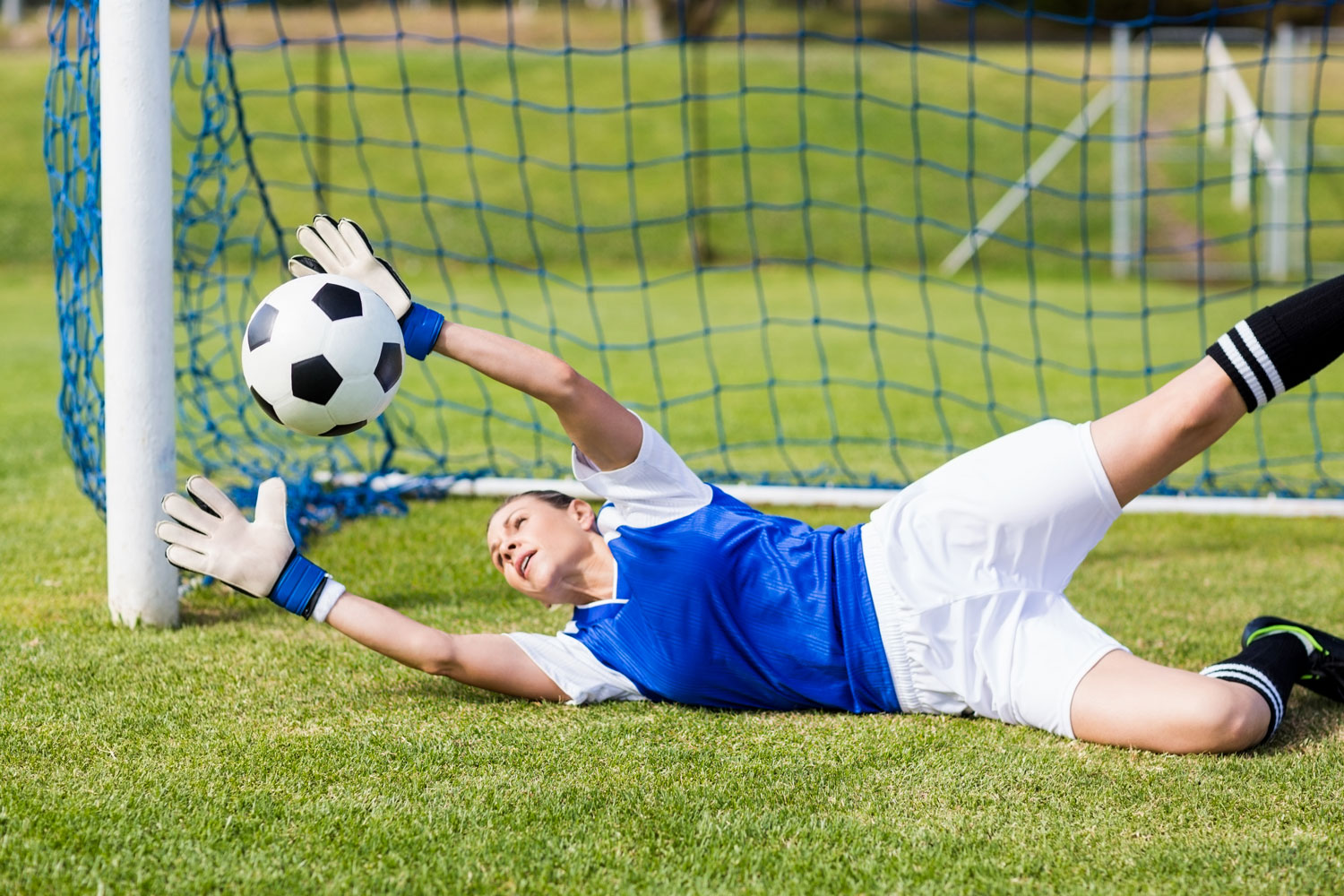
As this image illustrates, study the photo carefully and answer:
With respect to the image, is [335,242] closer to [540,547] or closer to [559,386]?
[559,386]

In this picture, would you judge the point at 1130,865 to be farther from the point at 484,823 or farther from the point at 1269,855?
the point at 484,823

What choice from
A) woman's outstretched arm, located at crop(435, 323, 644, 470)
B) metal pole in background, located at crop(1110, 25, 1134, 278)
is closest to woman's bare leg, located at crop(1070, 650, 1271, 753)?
woman's outstretched arm, located at crop(435, 323, 644, 470)

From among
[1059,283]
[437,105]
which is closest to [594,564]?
[1059,283]

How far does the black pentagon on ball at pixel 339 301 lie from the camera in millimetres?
2336

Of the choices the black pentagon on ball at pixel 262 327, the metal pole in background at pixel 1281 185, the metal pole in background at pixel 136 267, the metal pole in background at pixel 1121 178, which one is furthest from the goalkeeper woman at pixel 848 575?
the metal pole in background at pixel 1121 178

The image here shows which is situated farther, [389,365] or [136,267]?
[136,267]

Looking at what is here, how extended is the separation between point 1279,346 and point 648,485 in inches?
47.3

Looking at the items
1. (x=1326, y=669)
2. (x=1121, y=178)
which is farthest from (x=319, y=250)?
(x=1121, y=178)

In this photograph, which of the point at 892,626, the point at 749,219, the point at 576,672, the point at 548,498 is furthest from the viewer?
the point at 749,219

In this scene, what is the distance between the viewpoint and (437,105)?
18828mm

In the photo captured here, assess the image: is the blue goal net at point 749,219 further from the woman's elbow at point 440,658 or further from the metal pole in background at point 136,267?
the woman's elbow at point 440,658

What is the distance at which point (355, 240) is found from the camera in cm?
243

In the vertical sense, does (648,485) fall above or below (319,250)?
below

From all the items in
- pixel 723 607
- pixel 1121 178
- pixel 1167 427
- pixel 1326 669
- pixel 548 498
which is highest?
pixel 1167 427
